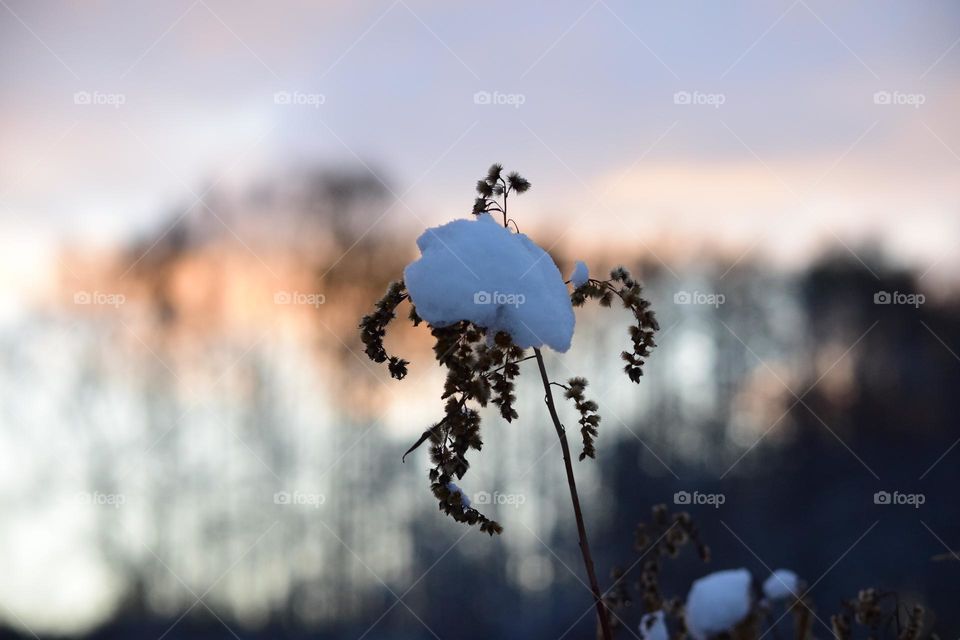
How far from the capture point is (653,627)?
2676 mm

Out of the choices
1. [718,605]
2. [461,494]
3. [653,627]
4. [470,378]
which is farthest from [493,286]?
[653,627]

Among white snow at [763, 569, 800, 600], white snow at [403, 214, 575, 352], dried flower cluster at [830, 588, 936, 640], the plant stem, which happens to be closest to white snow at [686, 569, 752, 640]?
white snow at [763, 569, 800, 600]

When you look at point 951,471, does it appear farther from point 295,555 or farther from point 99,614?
point 99,614

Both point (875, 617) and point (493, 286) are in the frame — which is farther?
point (875, 617)

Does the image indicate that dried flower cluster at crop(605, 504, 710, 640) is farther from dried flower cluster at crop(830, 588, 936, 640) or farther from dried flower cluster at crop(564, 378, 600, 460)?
dried flower cluster at crop(564, 378, 600, 460)

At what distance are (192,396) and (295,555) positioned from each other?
3.52 m

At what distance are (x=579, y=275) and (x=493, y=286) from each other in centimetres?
25

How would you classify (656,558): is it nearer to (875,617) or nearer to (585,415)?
(875,617)

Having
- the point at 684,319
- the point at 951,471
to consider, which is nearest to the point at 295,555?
the point at 684,319

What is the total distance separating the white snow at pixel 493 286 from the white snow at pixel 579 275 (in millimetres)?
54

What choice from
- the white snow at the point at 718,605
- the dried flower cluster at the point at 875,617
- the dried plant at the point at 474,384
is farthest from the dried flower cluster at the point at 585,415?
the dried flower cluster at the point at 875,617

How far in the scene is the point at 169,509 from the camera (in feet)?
55.8

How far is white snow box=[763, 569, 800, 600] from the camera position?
8.46 feet

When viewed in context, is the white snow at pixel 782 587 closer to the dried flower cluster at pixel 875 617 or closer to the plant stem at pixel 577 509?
the dried flower cluster at pixel 875 617
